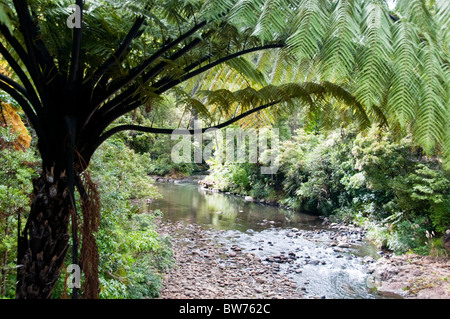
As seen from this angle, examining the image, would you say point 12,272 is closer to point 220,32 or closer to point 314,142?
point 220,32

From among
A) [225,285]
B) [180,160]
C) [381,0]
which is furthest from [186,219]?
[180,160]

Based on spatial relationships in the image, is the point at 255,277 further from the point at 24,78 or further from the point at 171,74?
the point at 24,78

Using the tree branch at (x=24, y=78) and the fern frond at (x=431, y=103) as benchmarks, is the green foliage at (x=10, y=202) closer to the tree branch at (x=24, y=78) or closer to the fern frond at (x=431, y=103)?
the tree branch at (x=24, y=78)

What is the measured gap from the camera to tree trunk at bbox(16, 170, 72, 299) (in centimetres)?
131

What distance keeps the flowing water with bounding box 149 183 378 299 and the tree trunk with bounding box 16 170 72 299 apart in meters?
4.47

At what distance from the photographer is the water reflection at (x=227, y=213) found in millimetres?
9039

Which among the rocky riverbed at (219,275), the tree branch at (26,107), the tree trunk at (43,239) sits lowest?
the rocky riverbed at (219,275)

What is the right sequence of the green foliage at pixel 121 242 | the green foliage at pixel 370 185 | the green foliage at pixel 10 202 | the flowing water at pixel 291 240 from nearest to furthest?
1. the green foliage at pixel 10 202
2. the green foliage at pixel 121 242
3. the flowing water at pixel 291 240
4. the green foliage at pixel 370 185

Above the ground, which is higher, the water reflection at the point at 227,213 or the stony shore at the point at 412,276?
the water reflection at the point at 227,213

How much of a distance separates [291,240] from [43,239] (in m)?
6.99

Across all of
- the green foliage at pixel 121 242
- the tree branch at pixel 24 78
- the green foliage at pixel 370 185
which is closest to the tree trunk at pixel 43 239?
the tree branch at pixel 24 78

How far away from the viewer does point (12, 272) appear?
279cm

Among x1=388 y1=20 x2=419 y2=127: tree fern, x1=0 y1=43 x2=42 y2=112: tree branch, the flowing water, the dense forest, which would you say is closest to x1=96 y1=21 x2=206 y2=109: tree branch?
the dense forest

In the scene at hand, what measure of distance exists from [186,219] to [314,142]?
21.5 ft
